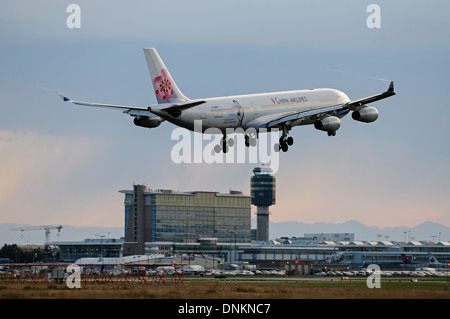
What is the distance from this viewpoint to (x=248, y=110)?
310 ft

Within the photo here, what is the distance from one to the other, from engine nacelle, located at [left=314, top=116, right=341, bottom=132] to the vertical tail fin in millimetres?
15756

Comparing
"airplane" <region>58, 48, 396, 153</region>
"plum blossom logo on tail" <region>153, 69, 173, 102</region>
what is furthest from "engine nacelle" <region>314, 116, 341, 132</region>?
"plum blossom logo on tail" <region>153, 69, 173, 102</region>

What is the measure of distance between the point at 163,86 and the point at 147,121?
4.77 m

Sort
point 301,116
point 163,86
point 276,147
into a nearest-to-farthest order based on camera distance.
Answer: point 163,86
point 301,116
point 276,147

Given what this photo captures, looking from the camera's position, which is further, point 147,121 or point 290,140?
point 290,140

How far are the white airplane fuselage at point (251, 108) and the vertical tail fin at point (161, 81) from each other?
304 centimetres

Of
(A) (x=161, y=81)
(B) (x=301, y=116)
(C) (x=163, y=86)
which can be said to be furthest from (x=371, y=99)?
(A) (x=161, y=81)

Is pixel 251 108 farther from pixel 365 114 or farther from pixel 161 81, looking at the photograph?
pixel 365 114

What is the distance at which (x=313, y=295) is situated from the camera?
78875mm

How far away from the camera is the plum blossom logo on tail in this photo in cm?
9000

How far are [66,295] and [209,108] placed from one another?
26.5m

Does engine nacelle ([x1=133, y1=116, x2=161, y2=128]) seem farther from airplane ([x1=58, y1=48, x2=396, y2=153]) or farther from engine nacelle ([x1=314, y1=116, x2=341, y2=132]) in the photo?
engine nacelle ([x1=314, y1=116, x2=341, y2=132])

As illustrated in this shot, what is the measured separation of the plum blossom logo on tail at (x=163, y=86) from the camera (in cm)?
9000
